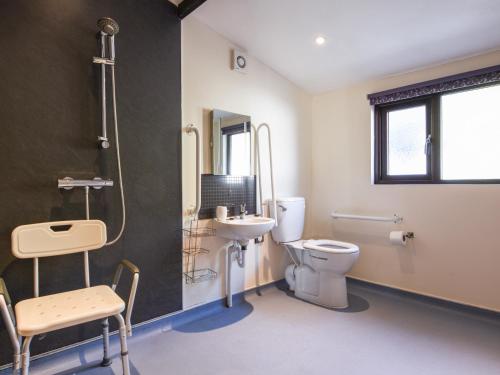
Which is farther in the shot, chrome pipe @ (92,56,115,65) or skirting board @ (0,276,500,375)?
skirting board @ (0,276,500,375)

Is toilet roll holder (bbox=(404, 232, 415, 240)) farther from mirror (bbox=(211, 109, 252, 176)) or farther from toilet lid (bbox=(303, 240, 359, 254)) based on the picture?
mirror (bbox=(211, 109, 252, 176))

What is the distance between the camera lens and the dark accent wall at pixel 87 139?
1.53 metres

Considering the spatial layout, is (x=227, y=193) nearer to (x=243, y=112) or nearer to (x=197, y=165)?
(x=197, y=165)

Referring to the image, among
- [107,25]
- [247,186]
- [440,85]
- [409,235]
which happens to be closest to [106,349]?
[247,186]

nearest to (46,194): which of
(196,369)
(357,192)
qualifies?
(196,369)

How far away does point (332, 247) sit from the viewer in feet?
8.62

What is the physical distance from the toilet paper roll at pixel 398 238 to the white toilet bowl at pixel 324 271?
314 mm

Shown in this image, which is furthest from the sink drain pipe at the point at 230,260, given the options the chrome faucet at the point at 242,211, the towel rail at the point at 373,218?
the towel rail at the point at 373,218

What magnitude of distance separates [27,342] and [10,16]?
1.56 m

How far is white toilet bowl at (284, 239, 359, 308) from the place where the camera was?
93.7 inches

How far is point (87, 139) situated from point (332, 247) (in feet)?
6.84

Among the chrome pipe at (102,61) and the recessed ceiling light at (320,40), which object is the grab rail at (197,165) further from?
the recessed ceiling light at (320,40)

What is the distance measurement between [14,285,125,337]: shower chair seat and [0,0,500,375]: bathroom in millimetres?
19

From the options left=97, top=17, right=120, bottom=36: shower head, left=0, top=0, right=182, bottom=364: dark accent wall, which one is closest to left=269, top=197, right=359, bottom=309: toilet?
left=0, top=0, right=182, bottom=364: dark accent wall
